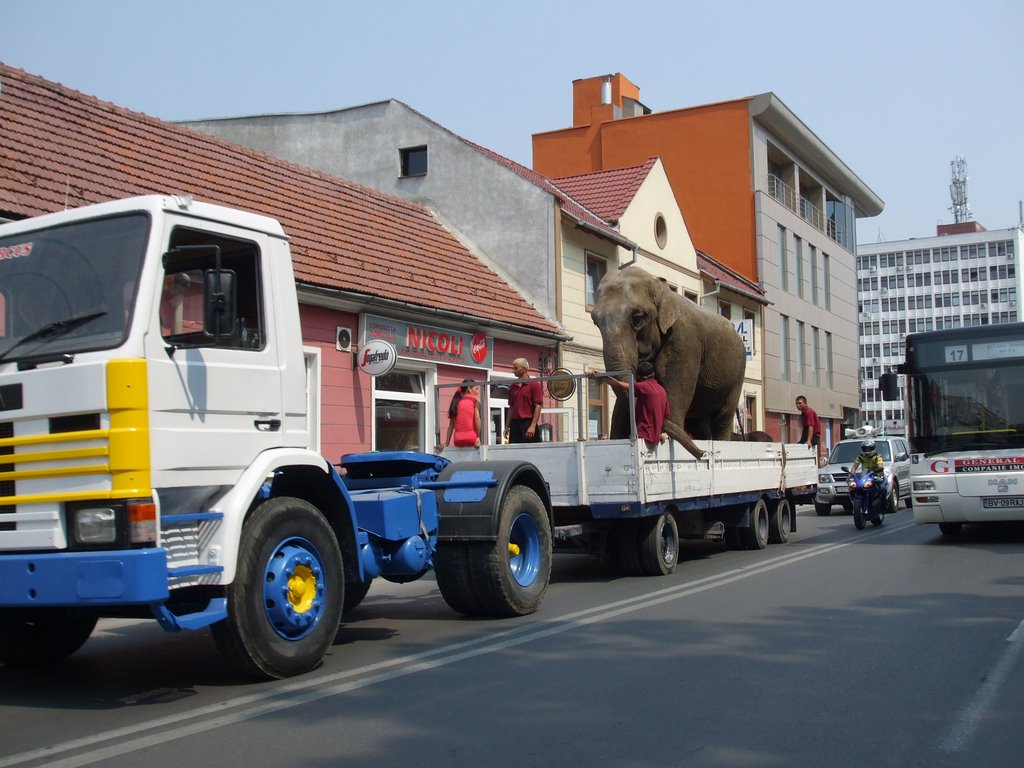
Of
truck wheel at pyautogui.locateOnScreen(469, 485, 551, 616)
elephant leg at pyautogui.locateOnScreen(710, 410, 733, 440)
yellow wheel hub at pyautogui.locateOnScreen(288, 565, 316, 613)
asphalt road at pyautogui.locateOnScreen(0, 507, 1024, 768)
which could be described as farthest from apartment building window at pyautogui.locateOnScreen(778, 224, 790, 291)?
yellow wheel hub at pyautogui.locateOnScreen(288, 565, 316, 613)

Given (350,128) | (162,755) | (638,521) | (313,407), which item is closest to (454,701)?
(162,755)

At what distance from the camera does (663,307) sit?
44.3ft

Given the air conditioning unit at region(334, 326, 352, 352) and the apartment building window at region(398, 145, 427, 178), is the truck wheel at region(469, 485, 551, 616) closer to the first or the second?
the air conditioning unit at region(334, 326, 352, 352)

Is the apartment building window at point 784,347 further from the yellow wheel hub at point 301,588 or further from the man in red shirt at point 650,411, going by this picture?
the yellow wheel hub at point 301,588

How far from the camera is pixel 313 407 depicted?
631 inches

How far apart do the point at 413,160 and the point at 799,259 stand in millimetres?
22028

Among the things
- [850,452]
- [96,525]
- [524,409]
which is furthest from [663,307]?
[850,452]

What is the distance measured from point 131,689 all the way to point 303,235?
1164 centimetres

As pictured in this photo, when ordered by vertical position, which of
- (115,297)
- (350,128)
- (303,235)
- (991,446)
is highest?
(350,128)

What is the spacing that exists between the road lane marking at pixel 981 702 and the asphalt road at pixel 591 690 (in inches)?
0.8

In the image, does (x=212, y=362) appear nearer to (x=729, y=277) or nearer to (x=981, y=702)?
(x=981, y=702)

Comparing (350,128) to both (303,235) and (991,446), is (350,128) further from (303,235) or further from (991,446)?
(991,446)

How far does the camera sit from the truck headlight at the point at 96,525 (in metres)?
5.75

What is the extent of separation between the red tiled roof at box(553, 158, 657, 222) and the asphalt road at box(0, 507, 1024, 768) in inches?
669
